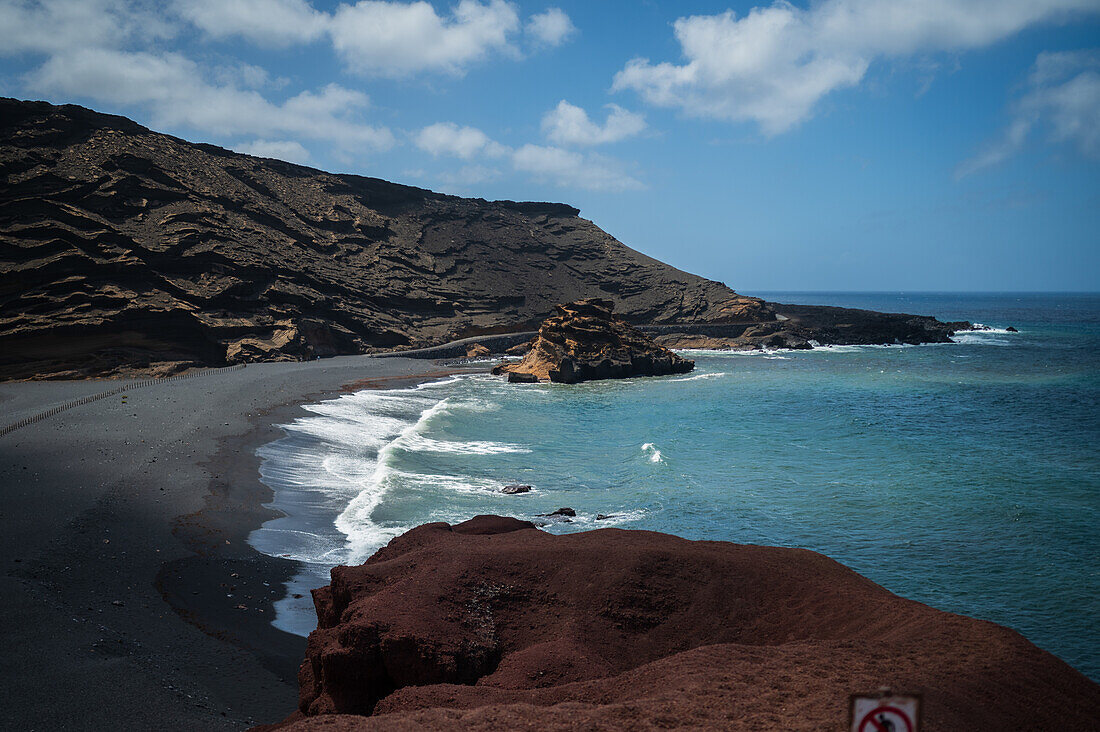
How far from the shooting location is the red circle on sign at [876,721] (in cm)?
164

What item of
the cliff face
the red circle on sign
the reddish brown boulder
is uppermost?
the cliff face

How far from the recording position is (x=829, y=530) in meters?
12.2

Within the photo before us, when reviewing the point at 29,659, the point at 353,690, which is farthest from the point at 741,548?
the point at 29,659

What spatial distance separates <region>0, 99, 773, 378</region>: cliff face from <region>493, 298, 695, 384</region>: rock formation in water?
1476 cm

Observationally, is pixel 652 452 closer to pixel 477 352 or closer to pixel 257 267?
pixel 477 352

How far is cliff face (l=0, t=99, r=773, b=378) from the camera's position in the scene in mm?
34219

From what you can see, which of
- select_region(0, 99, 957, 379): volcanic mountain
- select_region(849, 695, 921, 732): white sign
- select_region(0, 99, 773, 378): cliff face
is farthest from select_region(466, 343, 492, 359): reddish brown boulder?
select_region(849, 695, 921, 732): white sign

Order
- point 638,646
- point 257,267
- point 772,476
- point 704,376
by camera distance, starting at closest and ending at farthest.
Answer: point 638,646, point 772,476, point 704,376, point 257,267

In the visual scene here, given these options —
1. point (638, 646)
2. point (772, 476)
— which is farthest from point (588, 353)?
point (638, 646)

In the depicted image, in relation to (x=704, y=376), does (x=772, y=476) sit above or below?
below

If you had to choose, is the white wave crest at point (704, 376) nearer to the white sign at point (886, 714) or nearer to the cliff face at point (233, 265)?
the cliff face at point (233, 265)

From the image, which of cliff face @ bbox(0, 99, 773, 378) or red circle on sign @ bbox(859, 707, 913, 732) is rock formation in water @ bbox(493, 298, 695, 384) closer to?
cliff face @ bbox(0, 99, 773, 378)

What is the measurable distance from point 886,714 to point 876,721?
3 centimetres

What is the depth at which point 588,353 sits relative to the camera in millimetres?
38438
